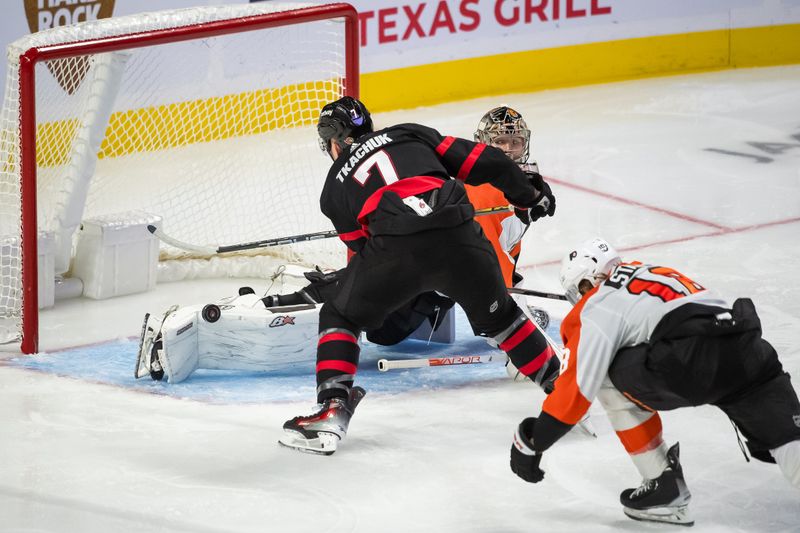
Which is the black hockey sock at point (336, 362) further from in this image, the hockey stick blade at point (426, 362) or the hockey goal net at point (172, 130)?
the hockey goal net at point (172, 130)

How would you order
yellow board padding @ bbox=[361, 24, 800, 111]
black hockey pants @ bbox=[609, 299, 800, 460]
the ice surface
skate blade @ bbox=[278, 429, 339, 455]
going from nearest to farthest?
black hockey pants @ bbox=[609, 299, 800, 460], the ice surface, skate blade @ bbox=[278, 429, 339, 455], yellow board padding @ bbox=[361, 24, 800, 111]

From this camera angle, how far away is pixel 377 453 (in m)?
3.93

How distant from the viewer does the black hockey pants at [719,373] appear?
3162 millimetres

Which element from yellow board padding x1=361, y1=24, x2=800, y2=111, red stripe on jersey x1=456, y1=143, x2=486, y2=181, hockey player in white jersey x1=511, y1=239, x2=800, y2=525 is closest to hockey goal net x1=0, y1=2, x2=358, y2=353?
yellow board padding x1=361, y1=24, x2=800, y2=111

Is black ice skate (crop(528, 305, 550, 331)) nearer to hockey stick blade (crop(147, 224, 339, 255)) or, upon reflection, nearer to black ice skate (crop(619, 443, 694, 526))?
hockey stick blade (crop(147, 224, 339, 255))

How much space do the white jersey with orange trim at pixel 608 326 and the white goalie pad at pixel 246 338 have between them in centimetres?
155

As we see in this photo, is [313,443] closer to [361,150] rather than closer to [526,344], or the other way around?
[526,344]

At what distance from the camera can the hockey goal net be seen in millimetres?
4848

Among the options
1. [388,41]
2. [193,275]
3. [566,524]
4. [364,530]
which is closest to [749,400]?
[566,524]

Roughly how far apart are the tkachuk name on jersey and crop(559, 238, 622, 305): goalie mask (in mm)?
753

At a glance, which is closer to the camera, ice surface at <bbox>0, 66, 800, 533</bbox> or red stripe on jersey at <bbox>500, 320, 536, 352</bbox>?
ice surface at <bbox>0, 66, 800, 533</bbox>

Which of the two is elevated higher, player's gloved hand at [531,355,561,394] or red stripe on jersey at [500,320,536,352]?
red stripe on jersey at [500,320,536,352]

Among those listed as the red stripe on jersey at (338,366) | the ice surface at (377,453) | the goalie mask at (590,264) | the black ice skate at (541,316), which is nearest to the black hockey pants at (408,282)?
the red stripe on jersey at (338,366)

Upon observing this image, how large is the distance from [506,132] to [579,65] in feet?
14.0
